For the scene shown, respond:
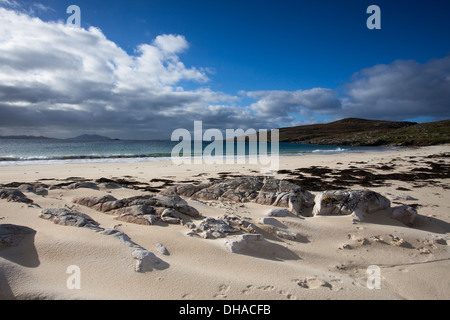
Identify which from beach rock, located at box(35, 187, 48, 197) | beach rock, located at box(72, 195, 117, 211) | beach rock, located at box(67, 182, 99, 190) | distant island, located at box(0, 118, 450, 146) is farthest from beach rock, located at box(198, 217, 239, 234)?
distant island, located at box(0, 118, 450, 146)

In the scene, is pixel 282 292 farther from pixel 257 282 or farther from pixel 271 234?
pixel 271 234

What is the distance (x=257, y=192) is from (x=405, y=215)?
13.3 feet

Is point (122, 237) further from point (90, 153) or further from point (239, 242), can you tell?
point (90, 153)

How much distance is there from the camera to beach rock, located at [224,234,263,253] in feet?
13.1

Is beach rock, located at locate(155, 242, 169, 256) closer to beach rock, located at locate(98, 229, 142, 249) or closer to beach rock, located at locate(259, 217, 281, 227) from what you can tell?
beach rock, located at locate(98, 229, 142, 249)

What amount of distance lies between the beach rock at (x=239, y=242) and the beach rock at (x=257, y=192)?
101 inches

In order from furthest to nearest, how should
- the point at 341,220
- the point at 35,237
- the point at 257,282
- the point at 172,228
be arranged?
the point at 341,220, the point at 172,228, the point at 35,237, the point at 257,282

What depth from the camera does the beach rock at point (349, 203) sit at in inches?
242

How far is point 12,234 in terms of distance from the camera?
351cm

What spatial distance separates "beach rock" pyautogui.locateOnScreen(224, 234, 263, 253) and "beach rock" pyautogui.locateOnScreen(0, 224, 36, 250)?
3.26 metres

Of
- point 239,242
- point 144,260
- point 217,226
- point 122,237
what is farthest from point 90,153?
point 239,242
